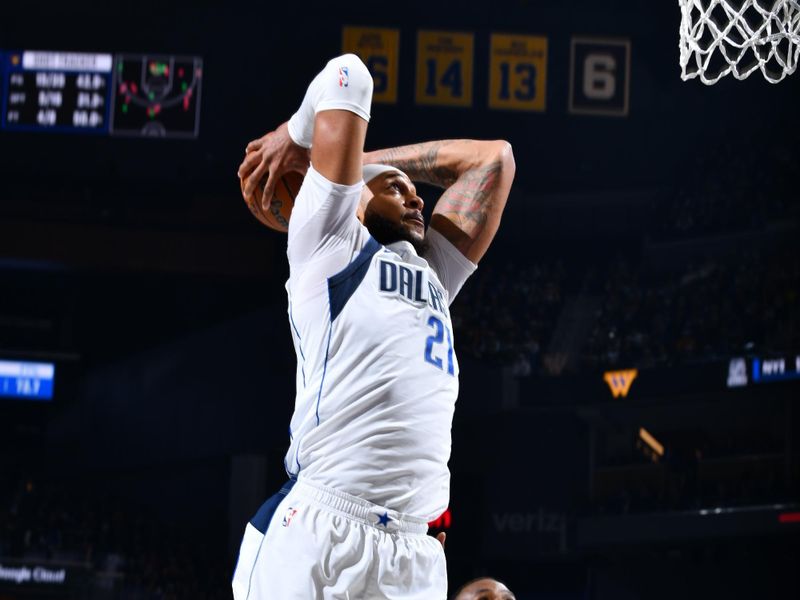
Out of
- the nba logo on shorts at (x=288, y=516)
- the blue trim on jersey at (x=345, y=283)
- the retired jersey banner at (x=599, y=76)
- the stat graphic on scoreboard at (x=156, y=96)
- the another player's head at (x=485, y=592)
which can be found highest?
the retired jersey banner at (x=599, y=76)

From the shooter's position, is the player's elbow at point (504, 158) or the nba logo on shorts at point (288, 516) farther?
the player's elbow at point (504, 158)

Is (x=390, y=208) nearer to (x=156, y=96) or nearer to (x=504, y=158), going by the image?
(x=504, y=158)

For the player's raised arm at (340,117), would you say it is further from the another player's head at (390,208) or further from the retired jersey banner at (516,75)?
the retired jersey banner at (516,75)

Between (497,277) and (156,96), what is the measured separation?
22.3 ft

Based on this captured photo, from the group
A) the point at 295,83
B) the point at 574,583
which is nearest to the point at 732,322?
the point at 574,583

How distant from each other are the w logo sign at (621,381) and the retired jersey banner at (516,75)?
397 cm

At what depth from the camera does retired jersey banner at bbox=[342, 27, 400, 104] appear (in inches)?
679

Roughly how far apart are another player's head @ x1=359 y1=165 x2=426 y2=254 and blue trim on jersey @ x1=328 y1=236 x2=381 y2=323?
27cm

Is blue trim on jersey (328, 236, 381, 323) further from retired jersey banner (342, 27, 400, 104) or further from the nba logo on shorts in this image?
retired jersey banner (342, 27, 400, 104)

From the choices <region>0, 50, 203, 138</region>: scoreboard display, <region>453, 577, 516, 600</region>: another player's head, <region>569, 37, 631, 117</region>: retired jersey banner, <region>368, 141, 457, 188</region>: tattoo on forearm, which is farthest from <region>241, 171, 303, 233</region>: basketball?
<region>569, 37, 631, 117</region>: retired jersey banner

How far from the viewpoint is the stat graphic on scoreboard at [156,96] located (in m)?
15.4

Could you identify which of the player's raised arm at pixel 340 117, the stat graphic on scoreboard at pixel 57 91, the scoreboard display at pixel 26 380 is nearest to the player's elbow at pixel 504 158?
the player's raised arm at pixel 340 117

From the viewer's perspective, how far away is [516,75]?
17078 mm

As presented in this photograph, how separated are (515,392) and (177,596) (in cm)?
560
